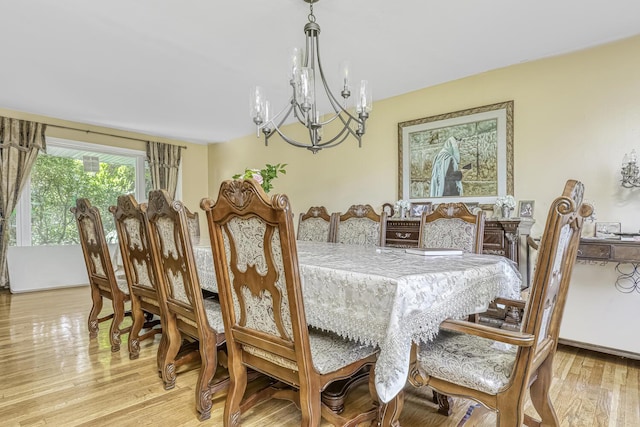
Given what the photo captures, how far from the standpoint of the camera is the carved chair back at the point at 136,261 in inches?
81.7

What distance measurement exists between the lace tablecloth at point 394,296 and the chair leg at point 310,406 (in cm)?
23

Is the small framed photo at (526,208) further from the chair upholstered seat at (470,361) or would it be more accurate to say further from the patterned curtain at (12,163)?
the patterned curtain at (12,163)

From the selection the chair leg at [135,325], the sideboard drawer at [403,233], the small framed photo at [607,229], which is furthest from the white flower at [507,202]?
the chair leg at [135,325]

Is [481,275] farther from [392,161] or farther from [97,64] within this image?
[97,64]

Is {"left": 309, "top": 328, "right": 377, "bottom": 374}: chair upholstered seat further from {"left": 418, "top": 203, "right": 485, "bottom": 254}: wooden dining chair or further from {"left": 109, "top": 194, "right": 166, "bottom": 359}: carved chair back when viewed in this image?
{"left": 418, "top": 203, "right": 485, "bottom": 254}: wooden dining chair

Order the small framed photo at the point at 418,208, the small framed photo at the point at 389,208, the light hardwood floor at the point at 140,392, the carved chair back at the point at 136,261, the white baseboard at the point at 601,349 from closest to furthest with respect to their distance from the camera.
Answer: the light hardwood floor at the point at 140,392, the carved chair back at the point at 136,261, the white baseboard at the point at 601,349, the small framed photo at the point at 418,208, the small framed photo at the point at 389,208

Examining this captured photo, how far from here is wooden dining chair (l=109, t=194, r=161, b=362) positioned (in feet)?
6.81

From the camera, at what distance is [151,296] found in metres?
2.18

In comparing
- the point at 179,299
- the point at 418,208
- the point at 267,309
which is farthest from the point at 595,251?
the point at 179,299

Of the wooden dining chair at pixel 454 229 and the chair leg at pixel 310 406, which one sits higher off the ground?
the wooden dining chair at pixel 454 229

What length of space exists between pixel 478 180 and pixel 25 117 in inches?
223

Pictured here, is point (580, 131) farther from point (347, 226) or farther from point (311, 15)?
point (311, 15)

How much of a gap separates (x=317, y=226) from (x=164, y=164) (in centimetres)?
384

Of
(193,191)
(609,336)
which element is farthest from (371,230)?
(193,191)
